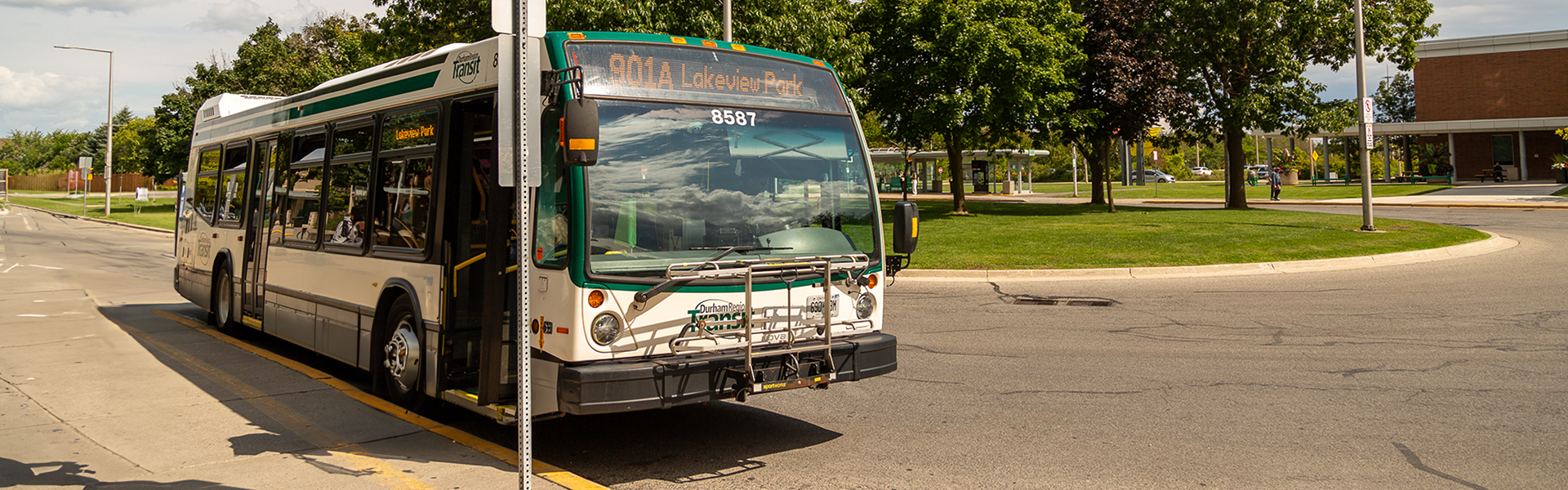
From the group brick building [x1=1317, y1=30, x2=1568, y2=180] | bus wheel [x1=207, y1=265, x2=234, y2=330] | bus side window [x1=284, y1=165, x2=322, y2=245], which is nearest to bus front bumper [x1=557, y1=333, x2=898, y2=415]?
bus side window [x1=284, y1=165, x2=322, y2=245]

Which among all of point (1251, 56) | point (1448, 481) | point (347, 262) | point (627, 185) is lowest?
point (1448, 481)

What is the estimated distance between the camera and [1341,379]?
7758 millimetres

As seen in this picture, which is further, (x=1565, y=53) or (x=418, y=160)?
(x=1565, y=53)

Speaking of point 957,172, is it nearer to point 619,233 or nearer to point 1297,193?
point 1297,193

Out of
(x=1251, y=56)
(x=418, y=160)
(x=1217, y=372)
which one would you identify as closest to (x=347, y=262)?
(x=418, y=160)

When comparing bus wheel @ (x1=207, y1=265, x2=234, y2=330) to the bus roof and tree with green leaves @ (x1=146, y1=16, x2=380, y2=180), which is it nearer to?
the bus roof

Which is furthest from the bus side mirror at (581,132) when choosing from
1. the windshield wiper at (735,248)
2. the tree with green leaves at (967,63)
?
the tree with green leaves at (967,63)

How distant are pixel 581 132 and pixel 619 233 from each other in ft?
2.40

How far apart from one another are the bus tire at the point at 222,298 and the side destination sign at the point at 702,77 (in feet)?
23.0

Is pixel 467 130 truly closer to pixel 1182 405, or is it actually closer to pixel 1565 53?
pixel 1182 405

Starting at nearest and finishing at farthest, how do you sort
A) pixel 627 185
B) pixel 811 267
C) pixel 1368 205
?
pixel 627 185 < pixel 811 267 < pixel 1368 205

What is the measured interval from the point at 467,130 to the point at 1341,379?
21.8 feet

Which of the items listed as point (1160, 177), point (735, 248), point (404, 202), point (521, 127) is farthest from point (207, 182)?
point (1160, 177)

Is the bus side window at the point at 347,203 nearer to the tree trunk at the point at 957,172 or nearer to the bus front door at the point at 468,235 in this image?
the bus front door at the point at 468,235
